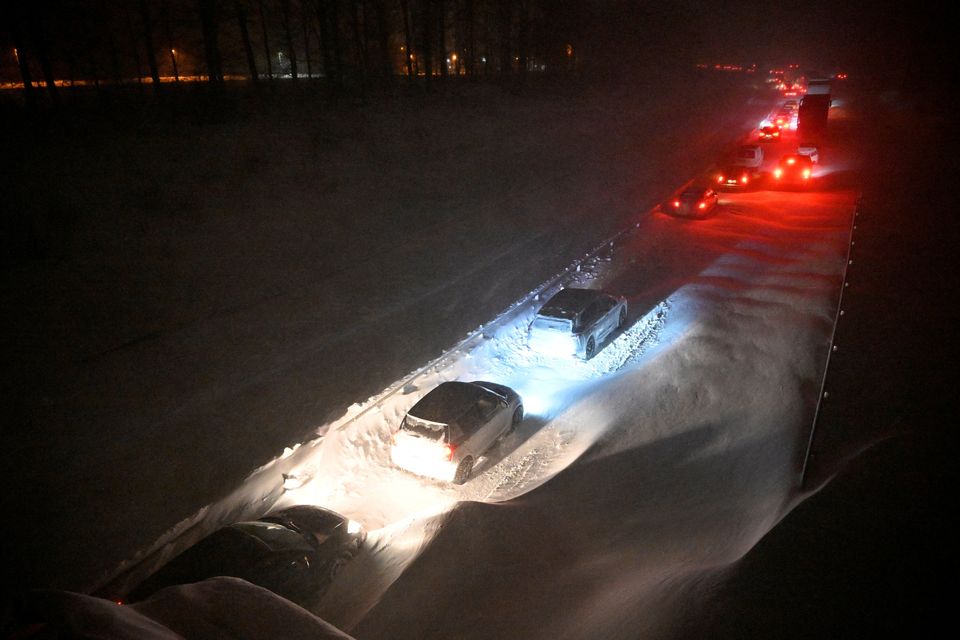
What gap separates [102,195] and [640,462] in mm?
18150

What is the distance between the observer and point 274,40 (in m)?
48.1

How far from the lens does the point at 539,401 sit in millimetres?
11883

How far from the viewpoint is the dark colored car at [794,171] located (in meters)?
30.6

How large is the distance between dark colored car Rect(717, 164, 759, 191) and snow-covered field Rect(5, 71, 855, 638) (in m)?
5.33

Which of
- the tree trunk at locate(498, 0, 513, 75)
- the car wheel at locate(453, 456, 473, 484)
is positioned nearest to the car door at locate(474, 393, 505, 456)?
the car wheel at locate(453, 456, 473, 484)

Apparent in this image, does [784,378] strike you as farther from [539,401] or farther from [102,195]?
[102,195]

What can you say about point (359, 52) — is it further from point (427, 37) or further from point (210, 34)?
point (210, 34)

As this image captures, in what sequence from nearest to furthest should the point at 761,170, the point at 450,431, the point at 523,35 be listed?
the point at 450,431
the point at 761,170
the point at 523,35

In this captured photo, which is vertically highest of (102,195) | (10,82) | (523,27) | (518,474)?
(523,27)

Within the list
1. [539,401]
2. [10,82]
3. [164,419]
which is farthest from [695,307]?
[10,82]

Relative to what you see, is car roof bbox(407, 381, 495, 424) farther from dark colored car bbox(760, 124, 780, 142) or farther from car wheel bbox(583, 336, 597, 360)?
dark colored car bbox(760, 124, 780, 142)

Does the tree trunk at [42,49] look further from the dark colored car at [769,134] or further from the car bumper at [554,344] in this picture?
the dark colored car at [769,134]

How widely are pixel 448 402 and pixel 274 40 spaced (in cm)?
4697

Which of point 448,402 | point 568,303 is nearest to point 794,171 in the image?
point 568,303
